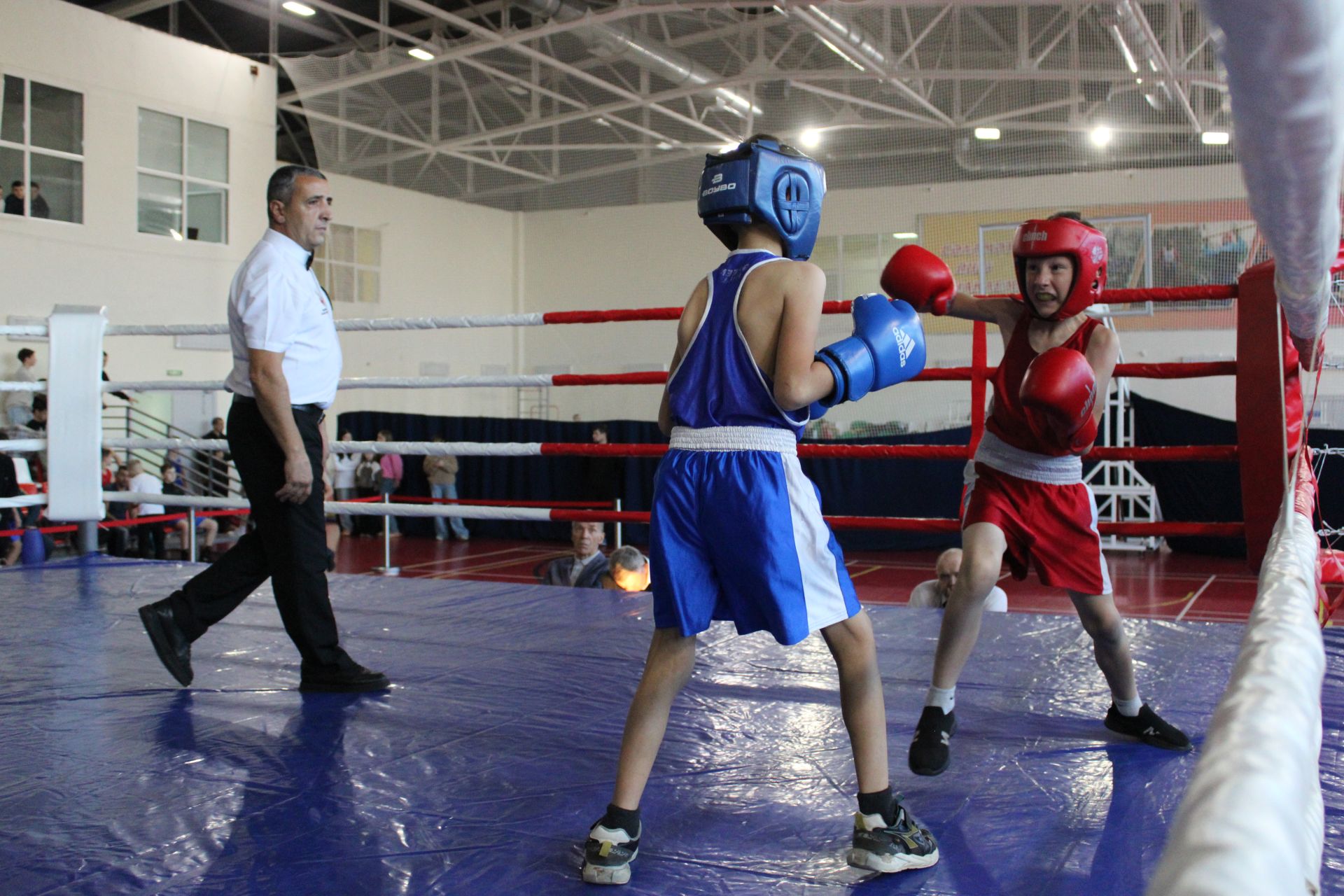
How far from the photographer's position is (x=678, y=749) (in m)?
1.93

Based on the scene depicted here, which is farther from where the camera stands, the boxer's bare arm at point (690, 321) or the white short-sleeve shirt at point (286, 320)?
the white short-sleeve shirt at point (286, 320)

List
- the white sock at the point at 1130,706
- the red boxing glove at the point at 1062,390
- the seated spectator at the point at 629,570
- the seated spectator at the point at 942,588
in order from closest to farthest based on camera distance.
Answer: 1. the red boxing glove at the point at 1062,390
2. the white sock at the point at 1130,706
3. the seated spectator at the point at 942,588
4. the seated spectator at the point at 629,570

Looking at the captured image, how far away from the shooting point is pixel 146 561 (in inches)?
164

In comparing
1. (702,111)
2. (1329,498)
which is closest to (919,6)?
(702,111)

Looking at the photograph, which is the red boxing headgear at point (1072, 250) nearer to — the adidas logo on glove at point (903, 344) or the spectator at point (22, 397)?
the adidas logo on glove at point (903, 344)

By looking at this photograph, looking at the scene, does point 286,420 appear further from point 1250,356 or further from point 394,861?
point 1250,356

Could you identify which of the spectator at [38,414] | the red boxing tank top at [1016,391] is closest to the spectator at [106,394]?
the spectator at [38,414]

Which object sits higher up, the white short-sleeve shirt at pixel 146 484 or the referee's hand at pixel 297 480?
the referee's hand at pixel 297 480

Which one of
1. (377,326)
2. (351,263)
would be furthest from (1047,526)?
(351,263)

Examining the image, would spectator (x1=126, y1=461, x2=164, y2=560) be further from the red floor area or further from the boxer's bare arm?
the boxer's bare arm

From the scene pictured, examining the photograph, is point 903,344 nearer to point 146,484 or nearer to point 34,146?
point 146,484

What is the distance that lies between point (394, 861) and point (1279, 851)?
1382 millimetres

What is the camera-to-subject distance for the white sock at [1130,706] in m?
1.97

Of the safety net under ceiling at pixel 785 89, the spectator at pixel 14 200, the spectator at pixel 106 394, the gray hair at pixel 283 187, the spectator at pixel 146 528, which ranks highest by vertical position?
the safety net under ceiling at pixel 785 89
